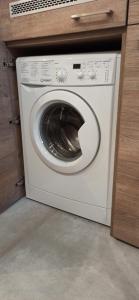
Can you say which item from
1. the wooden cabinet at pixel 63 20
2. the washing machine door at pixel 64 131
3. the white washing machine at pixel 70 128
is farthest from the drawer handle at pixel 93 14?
the washing machine door at pixel 64 131

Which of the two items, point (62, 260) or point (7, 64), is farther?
point (7, 64)

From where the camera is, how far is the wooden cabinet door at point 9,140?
122 cm

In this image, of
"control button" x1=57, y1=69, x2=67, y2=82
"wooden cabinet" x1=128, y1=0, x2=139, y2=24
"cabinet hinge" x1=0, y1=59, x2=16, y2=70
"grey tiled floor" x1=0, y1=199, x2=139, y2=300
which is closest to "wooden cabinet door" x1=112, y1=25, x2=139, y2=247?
"wooden cabinet" x1=128, y1=0, x2=139, y2=24

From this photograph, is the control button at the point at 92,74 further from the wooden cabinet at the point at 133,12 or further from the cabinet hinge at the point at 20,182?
the cabinet hinge at the point at 20,182

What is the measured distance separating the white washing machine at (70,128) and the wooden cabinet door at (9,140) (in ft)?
0.19

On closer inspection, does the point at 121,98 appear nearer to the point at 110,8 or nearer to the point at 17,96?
the point at 110,8

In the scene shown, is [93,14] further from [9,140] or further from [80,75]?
[9,140]

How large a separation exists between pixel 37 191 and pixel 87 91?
72cm

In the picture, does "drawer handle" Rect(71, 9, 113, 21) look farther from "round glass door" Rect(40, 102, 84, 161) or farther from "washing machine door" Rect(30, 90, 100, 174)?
"round glass door" Rect(40, 102, 84, 161)

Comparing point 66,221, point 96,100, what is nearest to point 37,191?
point 66,221

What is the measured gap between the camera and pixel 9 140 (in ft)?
4.37

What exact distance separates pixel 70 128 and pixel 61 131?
63 mm

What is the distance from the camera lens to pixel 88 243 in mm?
1155

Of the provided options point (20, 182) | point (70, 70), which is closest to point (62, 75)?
point (70, 70)
